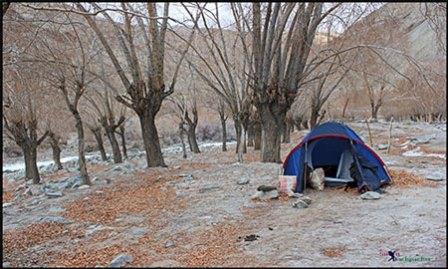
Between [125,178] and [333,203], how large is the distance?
7268 millimetres

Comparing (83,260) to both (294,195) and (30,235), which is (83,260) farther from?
(294,195)

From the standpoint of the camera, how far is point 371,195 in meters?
6.93

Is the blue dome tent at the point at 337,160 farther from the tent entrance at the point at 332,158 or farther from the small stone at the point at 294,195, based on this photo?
the small stone at the point at 294,195

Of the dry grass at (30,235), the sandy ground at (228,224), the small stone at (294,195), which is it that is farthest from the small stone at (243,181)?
the dry grass at (30,235)

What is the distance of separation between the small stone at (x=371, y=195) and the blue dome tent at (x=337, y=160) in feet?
1.02

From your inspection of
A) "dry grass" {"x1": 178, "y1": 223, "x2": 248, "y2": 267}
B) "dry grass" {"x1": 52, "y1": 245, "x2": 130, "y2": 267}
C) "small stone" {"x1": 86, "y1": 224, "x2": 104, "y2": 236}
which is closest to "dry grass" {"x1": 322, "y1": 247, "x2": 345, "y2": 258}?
"dry grass" {"x1": 178, "y1": 223, "x2": 248, "y2": 267}

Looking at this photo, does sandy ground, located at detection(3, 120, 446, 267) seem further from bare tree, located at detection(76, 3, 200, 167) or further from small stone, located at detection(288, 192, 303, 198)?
→ bare tree, located at detection(76, 3, 200, 167)

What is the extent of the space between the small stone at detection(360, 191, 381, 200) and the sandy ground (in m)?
0.09

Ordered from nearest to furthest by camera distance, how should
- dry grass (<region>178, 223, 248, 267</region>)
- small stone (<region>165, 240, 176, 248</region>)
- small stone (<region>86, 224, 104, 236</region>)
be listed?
1. dry grass (<region>178, 223, 248, 267</region>)
2. small stone (<region>165, 240, 176, 248</region>)
3. small stone (<region>86, 224, 104, 236</region>)

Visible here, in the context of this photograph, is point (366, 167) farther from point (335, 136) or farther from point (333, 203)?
point (333, 203)

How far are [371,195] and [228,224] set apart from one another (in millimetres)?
2589

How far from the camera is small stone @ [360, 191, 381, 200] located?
684 cm

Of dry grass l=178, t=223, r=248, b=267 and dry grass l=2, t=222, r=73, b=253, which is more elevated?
dry grass l=178, t=223, r=248, b=267

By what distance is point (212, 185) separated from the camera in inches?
373
